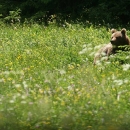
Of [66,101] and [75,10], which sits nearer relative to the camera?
[66,101]

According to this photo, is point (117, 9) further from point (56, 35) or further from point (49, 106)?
point (49, 106)

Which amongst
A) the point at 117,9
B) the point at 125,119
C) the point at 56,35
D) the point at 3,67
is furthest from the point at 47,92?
the point at 117,9

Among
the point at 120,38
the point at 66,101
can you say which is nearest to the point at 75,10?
the point at 120,38

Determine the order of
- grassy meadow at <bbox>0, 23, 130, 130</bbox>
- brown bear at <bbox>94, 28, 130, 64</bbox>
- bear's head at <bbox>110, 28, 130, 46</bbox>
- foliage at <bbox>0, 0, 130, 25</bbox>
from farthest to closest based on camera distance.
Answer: foliage at <bbox>0, 0, 130, 25</bbox>
bear's head at <bbox>110, 28, 130, 46</bbox>
brown bear at <bbox>94, 28, 130, 64</bbox>
grassy meadow at <bbox>0, 23, 130, 130</bbox>

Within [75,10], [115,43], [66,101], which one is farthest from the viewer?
[75,10]

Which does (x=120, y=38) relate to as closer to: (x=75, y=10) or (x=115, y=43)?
(x=115, y=43)

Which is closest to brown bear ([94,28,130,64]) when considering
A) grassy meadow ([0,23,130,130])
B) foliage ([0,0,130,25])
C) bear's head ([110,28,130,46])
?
bear's head ([110,28,130,46])

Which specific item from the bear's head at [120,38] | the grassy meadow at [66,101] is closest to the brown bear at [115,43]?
the bear's head at [120,38]

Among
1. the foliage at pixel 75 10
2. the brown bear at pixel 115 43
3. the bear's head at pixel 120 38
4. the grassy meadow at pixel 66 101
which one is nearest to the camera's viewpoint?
the grassy meadow at pixel 66 101

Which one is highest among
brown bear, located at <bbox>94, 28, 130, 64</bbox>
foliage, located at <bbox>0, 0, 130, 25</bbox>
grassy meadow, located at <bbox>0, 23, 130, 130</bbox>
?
foliage, located at <bbox>0, 0, 130, 25</bbox>

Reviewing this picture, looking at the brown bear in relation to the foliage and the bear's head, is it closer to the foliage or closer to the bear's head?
the bear's head

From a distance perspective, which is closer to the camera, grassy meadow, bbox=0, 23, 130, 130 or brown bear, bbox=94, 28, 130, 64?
grassy meadow, bbox=0, 23, 130, 130

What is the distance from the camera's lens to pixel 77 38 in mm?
11062

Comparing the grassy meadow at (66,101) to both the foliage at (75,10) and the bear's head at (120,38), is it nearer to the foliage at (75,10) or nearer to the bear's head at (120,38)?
the bear's head at (120,38)
